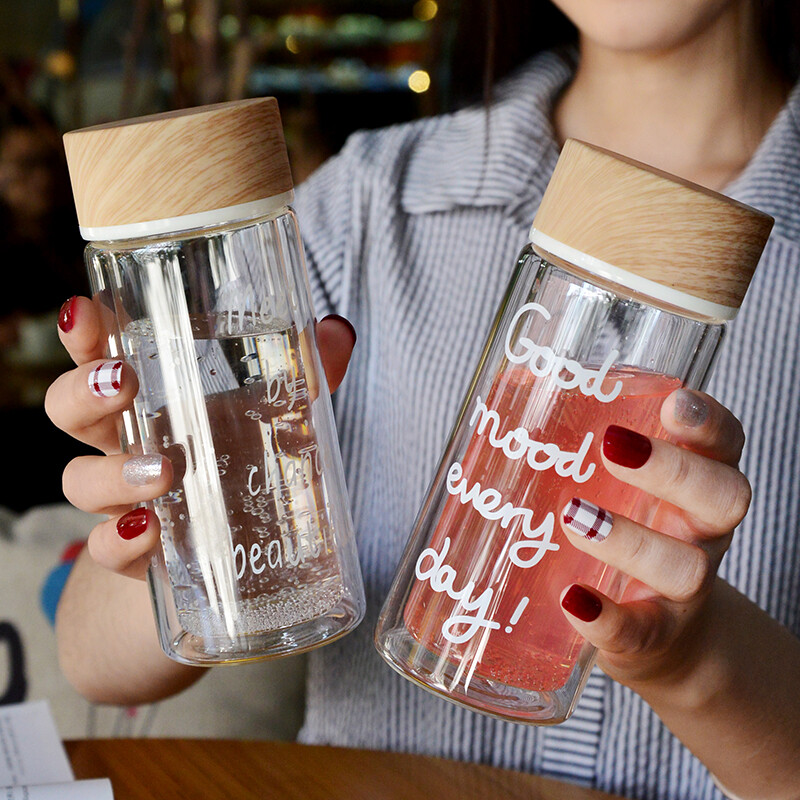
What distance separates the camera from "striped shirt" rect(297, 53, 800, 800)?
2.70 ft

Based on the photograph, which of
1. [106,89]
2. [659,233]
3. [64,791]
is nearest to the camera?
[659,233]

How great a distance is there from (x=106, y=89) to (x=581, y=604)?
3066 millimetres

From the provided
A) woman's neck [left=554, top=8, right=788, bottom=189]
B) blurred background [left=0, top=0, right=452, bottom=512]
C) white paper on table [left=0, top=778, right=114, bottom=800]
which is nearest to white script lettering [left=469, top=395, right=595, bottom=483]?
white paper on table [left=0, top=778, right=114, bottom=800]

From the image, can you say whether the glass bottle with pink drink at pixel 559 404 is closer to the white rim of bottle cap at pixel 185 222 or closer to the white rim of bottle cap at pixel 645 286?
the white rim of bottle cap at pixel 645 286

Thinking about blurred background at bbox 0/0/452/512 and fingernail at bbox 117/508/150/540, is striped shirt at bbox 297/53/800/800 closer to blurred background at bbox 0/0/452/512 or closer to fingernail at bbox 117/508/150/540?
fingernail at bbox 117/508/150/540

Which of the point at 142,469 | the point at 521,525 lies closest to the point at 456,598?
the point at 521,525

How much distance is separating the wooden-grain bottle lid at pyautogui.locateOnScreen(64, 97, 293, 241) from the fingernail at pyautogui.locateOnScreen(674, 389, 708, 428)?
0.73ft

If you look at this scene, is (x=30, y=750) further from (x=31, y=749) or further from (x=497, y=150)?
(x=497, y=150)

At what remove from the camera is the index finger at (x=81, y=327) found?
500 mm

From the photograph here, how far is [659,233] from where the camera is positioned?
16.3 inches

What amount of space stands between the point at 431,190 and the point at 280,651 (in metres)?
0.57

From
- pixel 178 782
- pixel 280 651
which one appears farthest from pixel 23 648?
pixel 280 651

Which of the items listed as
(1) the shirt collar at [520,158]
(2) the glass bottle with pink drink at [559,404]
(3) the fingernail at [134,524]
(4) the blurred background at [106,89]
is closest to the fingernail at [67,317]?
(3) the fingernail at [134,524]

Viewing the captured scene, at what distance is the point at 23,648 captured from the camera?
1.16 m
